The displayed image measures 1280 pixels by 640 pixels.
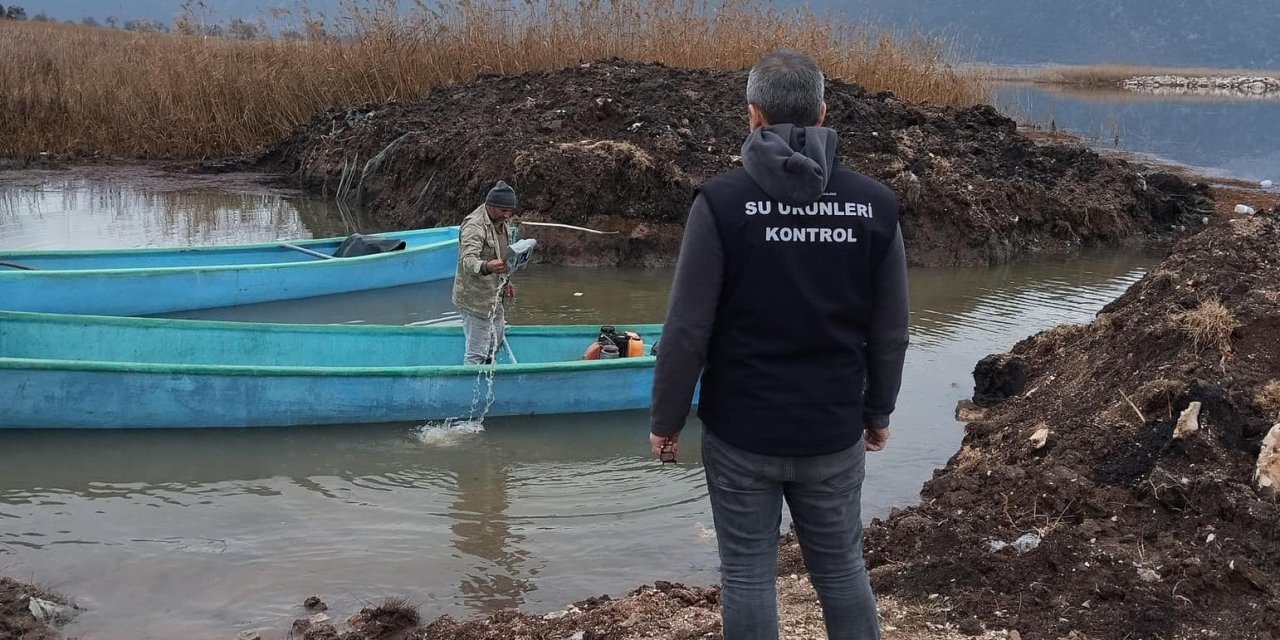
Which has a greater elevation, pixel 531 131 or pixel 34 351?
pixel 531 131

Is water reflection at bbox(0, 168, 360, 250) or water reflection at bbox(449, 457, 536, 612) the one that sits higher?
water reflection at bbox(0, 168, 360, 250)

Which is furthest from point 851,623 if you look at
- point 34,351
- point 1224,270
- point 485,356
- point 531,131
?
point 531,131

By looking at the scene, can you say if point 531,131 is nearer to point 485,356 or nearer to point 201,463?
point 485,356

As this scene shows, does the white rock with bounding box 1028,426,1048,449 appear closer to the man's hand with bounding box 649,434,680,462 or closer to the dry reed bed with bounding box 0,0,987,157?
the man's hand with bounding box 649,434,680,462

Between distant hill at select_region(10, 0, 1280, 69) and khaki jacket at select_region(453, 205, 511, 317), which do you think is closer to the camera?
khaki jacket at select_region(453, 205, 511, 317)

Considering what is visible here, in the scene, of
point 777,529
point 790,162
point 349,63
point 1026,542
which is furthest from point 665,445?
point 349,63

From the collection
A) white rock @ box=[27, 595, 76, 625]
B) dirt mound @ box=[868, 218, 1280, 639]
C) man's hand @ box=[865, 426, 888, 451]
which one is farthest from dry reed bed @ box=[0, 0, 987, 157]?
man's hand @ box=[865, 426, 888, 451]

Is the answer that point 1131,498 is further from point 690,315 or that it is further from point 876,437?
point 690,315

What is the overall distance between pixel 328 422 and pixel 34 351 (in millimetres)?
2226

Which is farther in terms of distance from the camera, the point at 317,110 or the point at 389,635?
the point at 317,110

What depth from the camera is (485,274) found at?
7023 millimetres

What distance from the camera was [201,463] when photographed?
650cm

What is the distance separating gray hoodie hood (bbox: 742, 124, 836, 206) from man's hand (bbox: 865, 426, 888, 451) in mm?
737

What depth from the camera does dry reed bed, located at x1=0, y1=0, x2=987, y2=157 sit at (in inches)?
720
